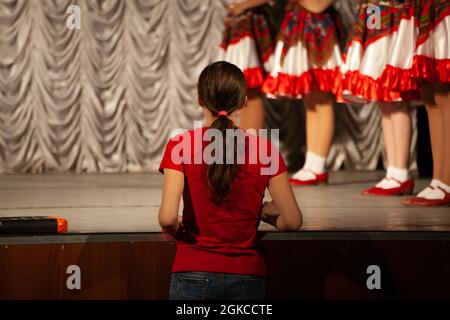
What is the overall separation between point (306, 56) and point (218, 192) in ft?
6.91

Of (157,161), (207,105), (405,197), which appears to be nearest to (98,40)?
(157,161)

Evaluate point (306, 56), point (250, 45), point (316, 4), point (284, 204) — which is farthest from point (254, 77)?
point (284, 204)

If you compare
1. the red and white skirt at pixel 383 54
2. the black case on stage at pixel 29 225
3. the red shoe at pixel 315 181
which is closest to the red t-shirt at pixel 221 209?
the black case on stage at pixel 29 225

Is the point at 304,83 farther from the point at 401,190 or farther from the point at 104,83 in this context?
the point at 104,83

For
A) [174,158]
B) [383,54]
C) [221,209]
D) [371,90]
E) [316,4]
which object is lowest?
[221,209]

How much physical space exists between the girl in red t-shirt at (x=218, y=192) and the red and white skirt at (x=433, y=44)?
1302mm

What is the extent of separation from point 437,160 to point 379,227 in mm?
657

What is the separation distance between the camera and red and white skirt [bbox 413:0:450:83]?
2.94 m

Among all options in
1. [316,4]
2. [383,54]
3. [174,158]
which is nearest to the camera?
[174,158]

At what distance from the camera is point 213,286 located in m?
1.76

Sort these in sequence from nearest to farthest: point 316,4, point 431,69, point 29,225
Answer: point 29,225 < point 431,69 < point 316,4

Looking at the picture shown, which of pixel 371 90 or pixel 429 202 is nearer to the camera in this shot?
pixel 429 202
